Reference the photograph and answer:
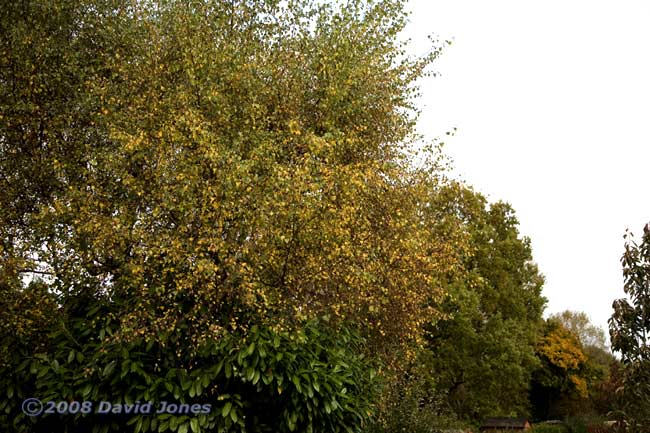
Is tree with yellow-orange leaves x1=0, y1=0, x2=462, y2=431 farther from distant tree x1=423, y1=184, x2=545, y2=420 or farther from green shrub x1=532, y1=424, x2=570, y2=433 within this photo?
green shrub x1=532, y1=424, x2=570, y2=433

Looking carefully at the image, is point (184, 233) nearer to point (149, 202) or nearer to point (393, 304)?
point (149, 202)

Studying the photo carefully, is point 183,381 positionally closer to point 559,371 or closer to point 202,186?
point 202,186

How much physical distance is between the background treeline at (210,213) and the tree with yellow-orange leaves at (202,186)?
0.19 feet

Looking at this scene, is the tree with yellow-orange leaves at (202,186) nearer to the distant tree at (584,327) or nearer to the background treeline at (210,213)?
the background treeline at (210,213)

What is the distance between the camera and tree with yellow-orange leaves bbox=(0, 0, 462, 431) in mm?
11289

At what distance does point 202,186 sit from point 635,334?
490 inches

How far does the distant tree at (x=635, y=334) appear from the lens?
16172mm

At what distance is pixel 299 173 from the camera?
11.3 m

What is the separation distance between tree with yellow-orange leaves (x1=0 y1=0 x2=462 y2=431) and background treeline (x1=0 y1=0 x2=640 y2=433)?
0.06 m

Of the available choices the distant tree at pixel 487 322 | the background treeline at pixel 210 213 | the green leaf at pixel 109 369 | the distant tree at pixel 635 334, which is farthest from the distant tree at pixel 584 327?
the green leaf at pixel 109 369

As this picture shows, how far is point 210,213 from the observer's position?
11055 millimetres

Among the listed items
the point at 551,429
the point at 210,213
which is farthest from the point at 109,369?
the point at 551,429

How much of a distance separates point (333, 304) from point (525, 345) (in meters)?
22.6

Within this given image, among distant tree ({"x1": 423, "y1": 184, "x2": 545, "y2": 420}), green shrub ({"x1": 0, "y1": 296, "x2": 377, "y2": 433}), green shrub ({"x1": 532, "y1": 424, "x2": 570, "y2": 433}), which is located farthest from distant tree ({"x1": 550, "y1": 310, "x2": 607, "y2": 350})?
green shrub ({"x1": 0, "y1": 296, "x2": 377, "y2": 433})
